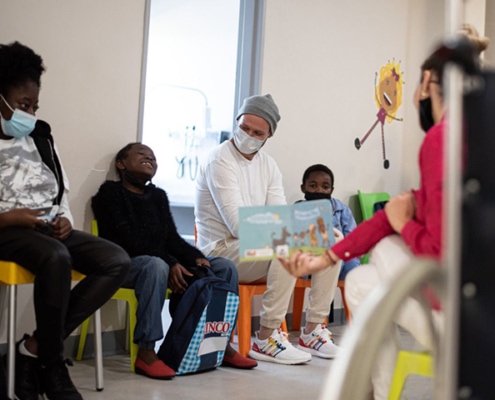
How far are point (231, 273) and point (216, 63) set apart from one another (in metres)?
2.22

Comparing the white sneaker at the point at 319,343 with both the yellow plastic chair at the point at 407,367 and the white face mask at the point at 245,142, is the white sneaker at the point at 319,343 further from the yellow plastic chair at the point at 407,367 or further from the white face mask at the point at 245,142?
the yellow plastic chair at the point at 407,367

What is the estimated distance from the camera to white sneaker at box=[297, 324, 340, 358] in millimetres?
3707

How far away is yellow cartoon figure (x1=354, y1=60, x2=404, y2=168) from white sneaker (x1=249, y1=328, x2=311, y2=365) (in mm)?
2010

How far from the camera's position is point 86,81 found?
3344mm

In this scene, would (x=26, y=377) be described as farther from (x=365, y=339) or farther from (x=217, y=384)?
(x=365, y=339)

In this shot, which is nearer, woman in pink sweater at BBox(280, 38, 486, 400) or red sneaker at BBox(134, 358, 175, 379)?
woman in pink sweater at BBox(280, 38, 486, 400)

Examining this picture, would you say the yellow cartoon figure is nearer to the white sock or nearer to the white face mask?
the white face mask

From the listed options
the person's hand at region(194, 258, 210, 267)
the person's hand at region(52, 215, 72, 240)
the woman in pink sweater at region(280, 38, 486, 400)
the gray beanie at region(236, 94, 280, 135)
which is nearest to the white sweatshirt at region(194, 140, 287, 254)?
the gray beanie at region(236, 94, 280, 135)

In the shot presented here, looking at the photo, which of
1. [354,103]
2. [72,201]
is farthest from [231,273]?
[354,103]

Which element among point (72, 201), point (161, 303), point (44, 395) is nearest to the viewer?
point (44, 395)

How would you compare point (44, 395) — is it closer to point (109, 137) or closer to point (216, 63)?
point (109, 137)

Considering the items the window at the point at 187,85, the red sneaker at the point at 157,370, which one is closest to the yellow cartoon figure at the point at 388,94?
the window at the point at 187,85

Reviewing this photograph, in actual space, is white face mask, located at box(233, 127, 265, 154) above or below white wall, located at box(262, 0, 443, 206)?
below

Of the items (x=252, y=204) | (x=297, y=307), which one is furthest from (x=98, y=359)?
(x=297, y=307)
